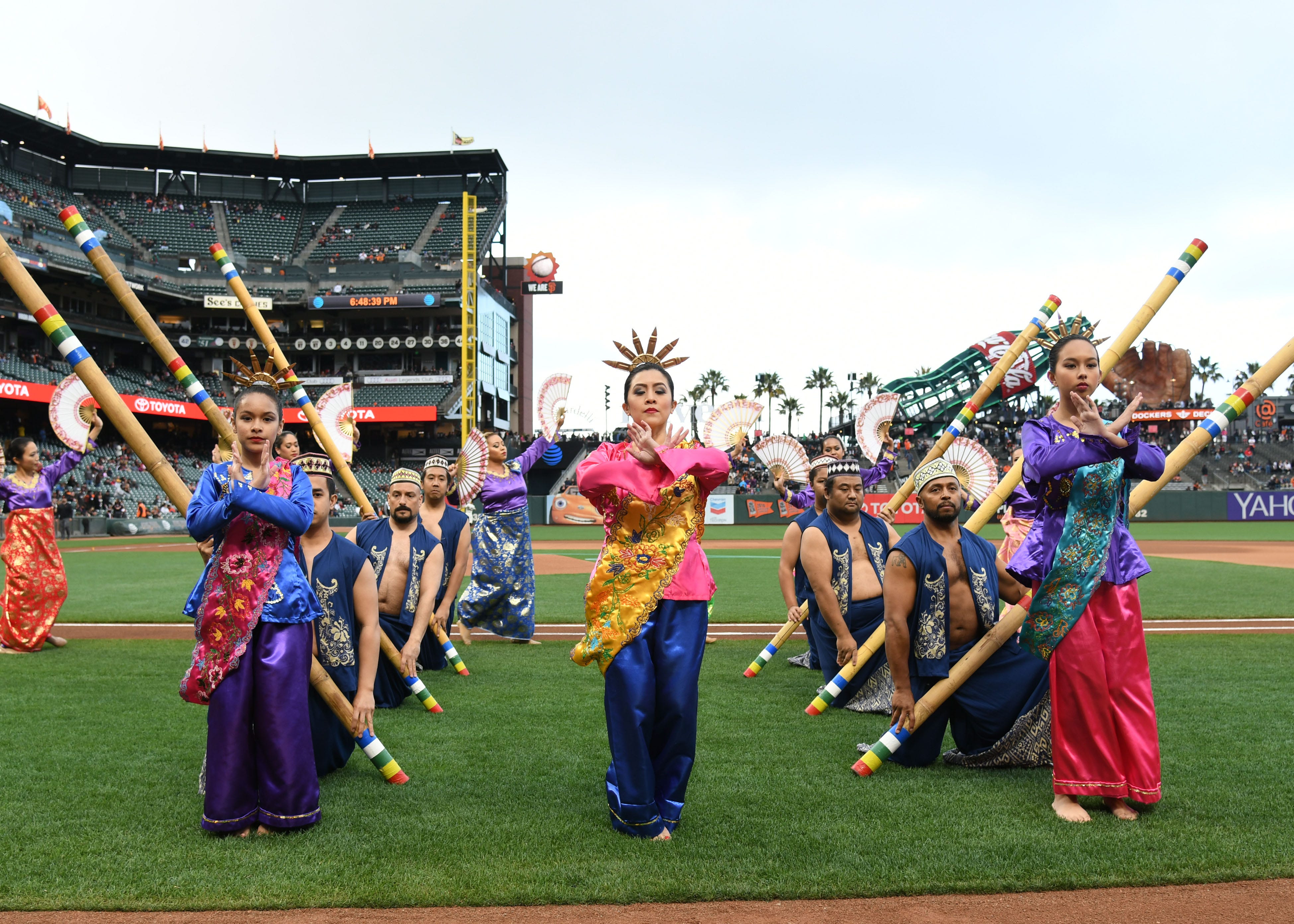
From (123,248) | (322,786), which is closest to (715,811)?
(322,786)

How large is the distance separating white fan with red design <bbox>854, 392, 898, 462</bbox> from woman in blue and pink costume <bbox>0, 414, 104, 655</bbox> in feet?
23.8

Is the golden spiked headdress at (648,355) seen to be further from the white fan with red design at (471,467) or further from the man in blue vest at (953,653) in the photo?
the white fan with red design at (471,467)

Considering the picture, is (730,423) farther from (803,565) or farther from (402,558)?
(402,558)

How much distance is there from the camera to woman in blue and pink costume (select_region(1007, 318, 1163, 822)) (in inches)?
161

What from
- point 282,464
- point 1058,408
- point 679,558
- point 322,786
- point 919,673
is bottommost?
point 322,786

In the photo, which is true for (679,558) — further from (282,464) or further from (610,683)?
(282,464)

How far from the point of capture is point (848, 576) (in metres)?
6.63

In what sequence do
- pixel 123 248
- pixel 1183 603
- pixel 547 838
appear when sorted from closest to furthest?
pixel 547 838
pixel 1183 603
pixel 123 248

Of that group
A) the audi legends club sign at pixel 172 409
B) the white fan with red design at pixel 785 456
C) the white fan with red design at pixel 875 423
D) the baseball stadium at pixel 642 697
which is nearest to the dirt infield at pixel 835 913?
the baseball stadium at pixel 642 697

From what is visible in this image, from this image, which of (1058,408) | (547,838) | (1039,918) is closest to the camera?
(1039,918)

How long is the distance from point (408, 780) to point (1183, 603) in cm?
1168

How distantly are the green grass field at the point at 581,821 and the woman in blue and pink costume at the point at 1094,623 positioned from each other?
0.73ft

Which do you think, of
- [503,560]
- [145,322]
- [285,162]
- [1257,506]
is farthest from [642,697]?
[285,162]

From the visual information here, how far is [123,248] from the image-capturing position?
5269 centimetres
